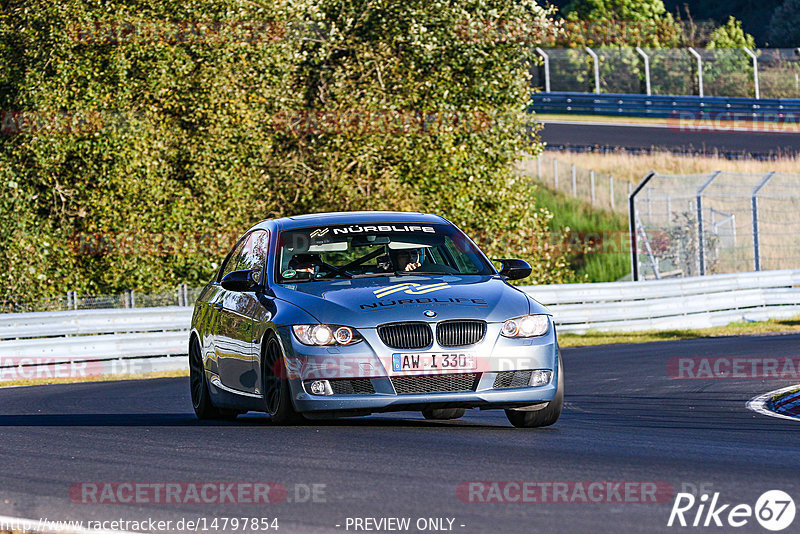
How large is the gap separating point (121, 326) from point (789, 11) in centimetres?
6026

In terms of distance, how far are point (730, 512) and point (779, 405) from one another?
5994 millimetres

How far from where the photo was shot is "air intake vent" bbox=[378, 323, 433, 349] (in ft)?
29.9

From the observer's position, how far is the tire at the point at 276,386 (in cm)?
941

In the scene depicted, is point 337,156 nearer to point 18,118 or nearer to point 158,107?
point 158,107

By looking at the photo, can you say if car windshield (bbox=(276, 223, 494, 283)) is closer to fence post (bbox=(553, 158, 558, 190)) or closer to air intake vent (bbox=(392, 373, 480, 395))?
air intake vent (bbox=(392, 373, 480, 395))

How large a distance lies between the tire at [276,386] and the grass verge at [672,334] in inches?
552

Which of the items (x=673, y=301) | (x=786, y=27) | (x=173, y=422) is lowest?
(x=673, y=301)

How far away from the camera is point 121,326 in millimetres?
20750

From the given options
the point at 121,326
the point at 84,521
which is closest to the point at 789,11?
the point at 121,326

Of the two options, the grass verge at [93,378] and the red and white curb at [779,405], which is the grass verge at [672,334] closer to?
the grass verge at [93,378]

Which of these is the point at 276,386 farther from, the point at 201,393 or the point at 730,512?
the point at 730,512

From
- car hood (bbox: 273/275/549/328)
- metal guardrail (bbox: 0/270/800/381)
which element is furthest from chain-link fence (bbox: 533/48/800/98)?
car hood (bbox: 273/275/549/328)

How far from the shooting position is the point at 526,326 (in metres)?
9.40

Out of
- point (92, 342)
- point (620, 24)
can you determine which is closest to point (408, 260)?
point (92, 342)
